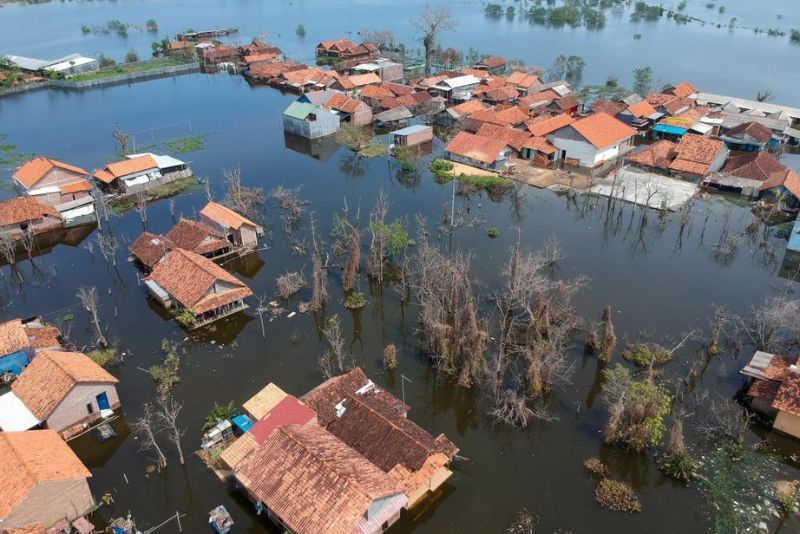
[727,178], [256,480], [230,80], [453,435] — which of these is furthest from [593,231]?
[230,80]

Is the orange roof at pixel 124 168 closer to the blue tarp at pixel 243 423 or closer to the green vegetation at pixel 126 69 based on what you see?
the blue tarp at pixel 243 423

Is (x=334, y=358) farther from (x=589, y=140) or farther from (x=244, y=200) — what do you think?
(x=589, y=140)

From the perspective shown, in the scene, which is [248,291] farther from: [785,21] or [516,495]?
[785,21]

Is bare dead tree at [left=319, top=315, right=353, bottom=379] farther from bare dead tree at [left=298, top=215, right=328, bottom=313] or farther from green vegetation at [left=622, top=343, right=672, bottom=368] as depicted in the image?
green vegetation at [left=622, top=343, right=672, bottom=368]

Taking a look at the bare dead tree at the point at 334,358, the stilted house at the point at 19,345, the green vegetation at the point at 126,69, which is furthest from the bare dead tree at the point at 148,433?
the green vegetation at the point at 126,69

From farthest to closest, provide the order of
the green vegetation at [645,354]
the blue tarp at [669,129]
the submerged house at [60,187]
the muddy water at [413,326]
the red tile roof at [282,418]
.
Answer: the blue tarp at [669,129] → the submerged house at [60,187] → the green vegetation at [645,354] → the red tile roof at [282,418] → the muddy water at [413,326]

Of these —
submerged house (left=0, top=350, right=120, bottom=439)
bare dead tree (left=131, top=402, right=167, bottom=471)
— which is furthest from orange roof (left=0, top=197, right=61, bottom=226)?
bare dead tree (left=131, top=402, right=167, bottom=471)
